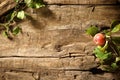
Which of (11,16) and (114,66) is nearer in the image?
(114,66)

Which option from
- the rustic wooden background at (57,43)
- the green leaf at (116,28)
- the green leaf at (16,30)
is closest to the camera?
the green leaf at (116,28)

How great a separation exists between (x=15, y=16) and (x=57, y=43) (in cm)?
30

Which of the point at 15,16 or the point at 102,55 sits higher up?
the point at 15,16

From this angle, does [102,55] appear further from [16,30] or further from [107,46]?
[16,30]

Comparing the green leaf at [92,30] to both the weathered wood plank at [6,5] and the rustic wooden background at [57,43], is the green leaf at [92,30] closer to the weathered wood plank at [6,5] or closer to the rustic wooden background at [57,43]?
the rustic wooden background at [57,43]

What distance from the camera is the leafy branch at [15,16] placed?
1686 millimetres

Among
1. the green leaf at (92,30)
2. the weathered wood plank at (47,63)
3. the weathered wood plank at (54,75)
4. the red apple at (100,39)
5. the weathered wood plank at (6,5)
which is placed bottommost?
the weathered wood plank at (54,75)

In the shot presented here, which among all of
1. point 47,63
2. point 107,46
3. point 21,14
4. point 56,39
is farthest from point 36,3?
point 107,46

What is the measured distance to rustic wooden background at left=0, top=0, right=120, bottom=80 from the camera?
64.6 inches

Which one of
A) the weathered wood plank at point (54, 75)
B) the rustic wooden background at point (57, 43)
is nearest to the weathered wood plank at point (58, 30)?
the rustic wooden background at point (57, 43)

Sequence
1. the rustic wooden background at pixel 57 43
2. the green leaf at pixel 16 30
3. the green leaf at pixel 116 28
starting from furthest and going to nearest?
1. the green leaf at pixel 16 30
2. the rustic wooden background at pixel 57 43
3. the green leaf at pixel 116 28

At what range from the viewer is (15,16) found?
1.75 meters

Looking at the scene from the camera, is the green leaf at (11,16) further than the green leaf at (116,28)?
Yes

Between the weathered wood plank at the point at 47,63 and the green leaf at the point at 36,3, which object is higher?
the green leaf at the point at 36,3
